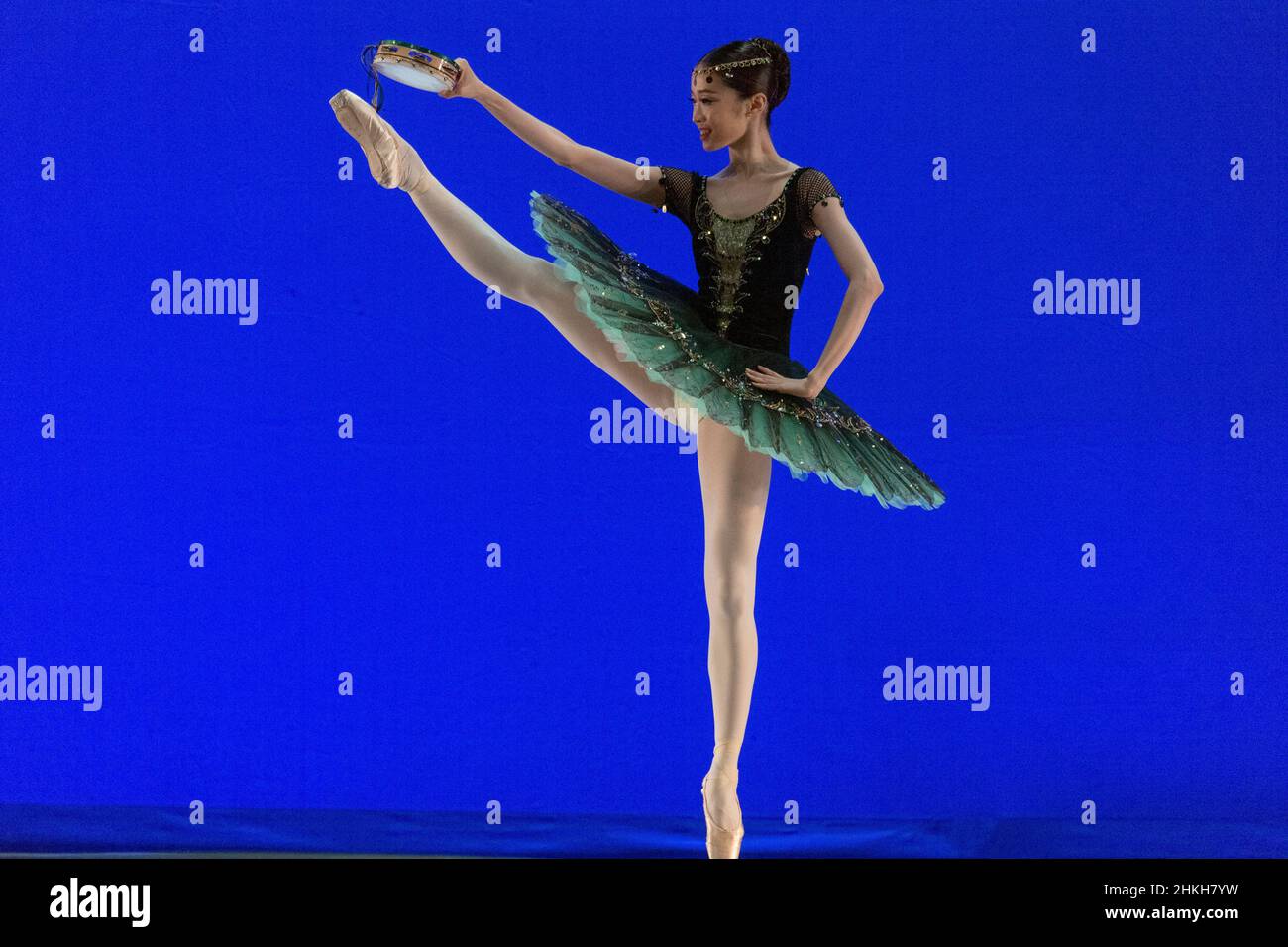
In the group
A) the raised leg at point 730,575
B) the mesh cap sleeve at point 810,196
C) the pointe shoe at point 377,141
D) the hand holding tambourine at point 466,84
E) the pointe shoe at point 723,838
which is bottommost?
the pointe shoe at point 723,838

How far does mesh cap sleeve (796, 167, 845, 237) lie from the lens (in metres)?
3.51

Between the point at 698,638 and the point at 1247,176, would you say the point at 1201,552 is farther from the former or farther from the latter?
the point at 698,638

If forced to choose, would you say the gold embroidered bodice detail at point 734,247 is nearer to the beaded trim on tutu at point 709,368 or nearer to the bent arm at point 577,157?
the beaded trim on tutu at point 709,368

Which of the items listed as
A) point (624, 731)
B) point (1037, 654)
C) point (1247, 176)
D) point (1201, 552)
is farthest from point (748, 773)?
point (1247, 176)

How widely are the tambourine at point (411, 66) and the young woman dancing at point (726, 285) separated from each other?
4cm

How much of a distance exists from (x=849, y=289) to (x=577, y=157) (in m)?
0.70

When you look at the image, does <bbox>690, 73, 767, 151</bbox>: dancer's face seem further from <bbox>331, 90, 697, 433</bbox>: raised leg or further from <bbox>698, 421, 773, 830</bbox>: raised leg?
<bbox>698, 421, 773, 830</bbox>: raised leg

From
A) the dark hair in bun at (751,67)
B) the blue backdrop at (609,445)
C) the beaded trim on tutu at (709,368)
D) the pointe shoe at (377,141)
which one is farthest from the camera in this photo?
the blue backdrop at (609,445)

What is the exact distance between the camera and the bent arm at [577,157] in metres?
3.57

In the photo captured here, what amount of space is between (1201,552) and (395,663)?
229cm

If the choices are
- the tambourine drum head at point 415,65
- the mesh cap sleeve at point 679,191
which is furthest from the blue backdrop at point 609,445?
the tambourine drum head at point 415,65

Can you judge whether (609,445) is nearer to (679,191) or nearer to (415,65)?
(679,191)

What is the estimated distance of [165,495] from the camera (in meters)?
4.33

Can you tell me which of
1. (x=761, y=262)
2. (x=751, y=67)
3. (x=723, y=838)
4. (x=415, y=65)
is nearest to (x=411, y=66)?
(x=415, y=65)
